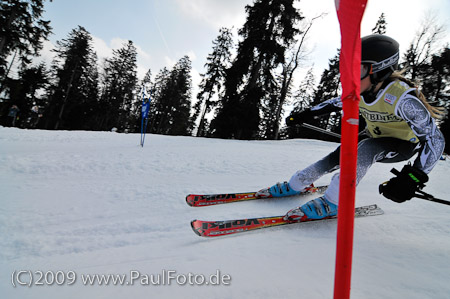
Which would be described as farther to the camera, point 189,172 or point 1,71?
point 1,71

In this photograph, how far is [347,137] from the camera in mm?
685

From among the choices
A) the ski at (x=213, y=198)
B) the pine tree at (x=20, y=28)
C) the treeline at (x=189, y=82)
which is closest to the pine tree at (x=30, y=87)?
the treeline at (x=189, y=82)

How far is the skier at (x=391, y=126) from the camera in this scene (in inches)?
70.9

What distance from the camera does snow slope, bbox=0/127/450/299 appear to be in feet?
4.31

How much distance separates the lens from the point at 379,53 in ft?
5.99

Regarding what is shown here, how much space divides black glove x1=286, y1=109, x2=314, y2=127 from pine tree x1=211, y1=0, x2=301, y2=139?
48.7 feet

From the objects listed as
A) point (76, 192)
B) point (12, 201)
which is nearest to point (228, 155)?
point (76, 192)

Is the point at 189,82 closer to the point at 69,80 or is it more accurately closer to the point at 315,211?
the point at 69,80

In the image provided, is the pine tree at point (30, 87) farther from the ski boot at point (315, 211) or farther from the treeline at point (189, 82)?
the ski boot at point (315, 211)

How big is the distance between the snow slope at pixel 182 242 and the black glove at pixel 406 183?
495 millimetres

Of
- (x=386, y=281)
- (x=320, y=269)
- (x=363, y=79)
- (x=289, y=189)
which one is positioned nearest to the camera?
(x=386, y=281)

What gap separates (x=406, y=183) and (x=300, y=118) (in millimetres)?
1498

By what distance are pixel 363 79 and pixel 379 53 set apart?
1.34 feet

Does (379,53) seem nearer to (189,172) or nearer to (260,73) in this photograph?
(189,172)
